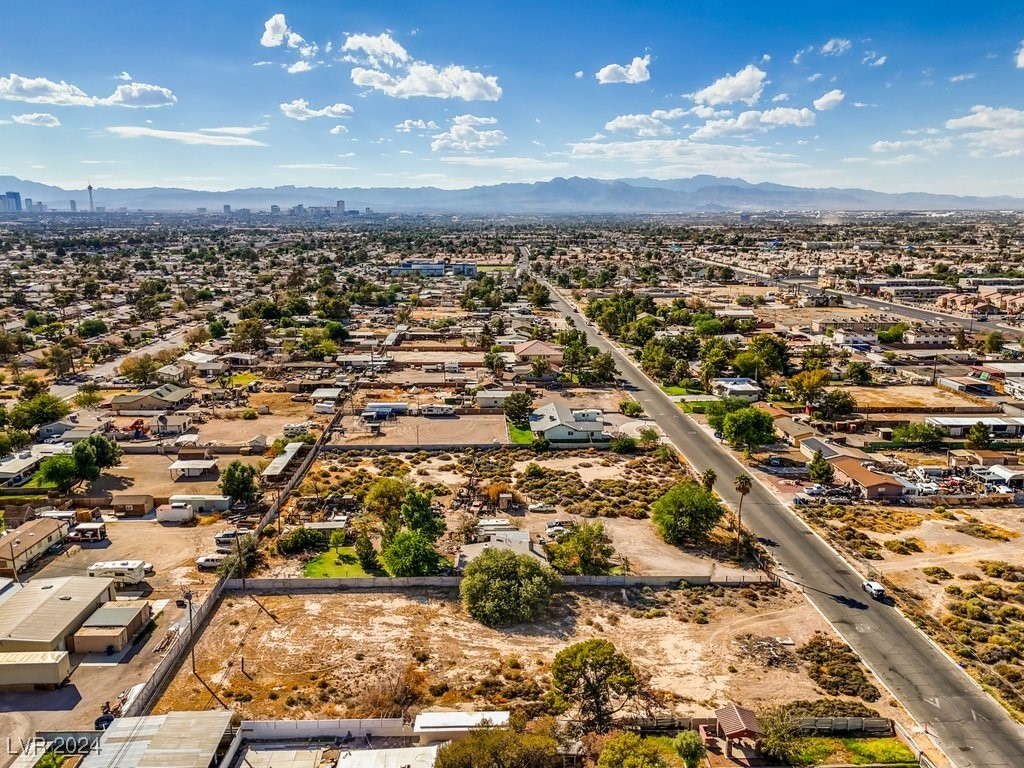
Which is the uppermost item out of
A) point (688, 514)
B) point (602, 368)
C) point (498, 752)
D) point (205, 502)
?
point (602, 368)

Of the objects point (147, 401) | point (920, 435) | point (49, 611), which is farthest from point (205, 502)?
point (920, 435)

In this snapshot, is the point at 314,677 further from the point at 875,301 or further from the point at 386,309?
the point at 875,301

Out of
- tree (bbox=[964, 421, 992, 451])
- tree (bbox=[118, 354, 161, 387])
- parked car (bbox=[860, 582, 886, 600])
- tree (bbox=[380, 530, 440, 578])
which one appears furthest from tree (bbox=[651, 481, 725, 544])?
tree (bbox=[118, 354, 161, 387])

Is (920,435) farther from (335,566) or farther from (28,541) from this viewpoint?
(28,541)

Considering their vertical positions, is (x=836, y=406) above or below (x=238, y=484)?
above

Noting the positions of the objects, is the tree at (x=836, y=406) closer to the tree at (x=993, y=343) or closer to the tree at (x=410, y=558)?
the tree at (x=993, y=343)

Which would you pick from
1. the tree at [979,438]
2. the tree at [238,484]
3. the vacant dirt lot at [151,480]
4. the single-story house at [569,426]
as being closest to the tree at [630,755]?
the tree at [238,484]

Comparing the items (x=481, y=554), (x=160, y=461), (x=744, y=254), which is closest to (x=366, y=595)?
(x=481, y=554)
